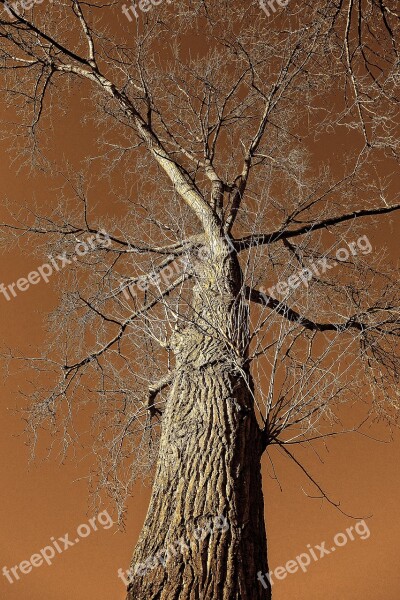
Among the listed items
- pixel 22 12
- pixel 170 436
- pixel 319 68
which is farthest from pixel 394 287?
pixel 22 12

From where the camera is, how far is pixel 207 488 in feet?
5.90

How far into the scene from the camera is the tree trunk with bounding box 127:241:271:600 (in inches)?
62.4

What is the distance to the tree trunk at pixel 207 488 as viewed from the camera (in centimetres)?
159

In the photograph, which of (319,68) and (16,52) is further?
(16,52)

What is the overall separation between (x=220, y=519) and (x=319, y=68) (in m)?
2.81

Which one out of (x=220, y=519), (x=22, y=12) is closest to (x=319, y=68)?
(x=22, y=12)

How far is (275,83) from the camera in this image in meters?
4.12

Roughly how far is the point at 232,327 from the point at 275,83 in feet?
8.73

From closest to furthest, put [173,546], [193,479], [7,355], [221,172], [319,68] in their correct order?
[173,546], [193,479], [319,68], [7,355], [221,172]

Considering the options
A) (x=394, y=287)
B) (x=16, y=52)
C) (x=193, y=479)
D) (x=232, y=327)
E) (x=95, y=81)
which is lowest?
(x=193, y=479)

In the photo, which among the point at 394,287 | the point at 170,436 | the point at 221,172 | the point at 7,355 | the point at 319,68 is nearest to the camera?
the point at 170,436

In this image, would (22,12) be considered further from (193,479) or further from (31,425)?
(193,479)

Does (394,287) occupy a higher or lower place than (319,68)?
lower

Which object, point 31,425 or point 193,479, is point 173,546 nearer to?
point 193,479
